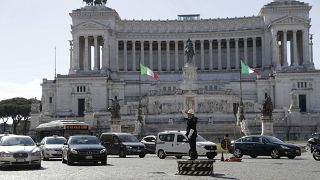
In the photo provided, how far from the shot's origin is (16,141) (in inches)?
1505

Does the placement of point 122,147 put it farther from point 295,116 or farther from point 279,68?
point 279,68

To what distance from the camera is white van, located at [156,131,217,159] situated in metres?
44.2

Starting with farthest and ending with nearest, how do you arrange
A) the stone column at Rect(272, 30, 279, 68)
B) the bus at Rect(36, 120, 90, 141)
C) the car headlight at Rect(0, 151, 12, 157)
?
the stone column at Rect(272, 30, 279, 68)
the bus at Rect(36, 120, 90, 141)
the car headlight at Rect(0, 151, 12, 157)

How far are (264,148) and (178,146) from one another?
22.2 ft

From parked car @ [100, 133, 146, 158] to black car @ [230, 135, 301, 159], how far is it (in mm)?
7784

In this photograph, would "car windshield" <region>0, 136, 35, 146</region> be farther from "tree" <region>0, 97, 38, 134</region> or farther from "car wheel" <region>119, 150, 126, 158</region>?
"tree" <region>0, 97, 38, 134</region>

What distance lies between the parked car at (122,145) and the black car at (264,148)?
25.5 feet

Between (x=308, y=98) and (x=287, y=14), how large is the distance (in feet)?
73.3

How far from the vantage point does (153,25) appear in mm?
136500

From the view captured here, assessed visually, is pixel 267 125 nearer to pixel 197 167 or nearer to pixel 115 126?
pixel 115 126

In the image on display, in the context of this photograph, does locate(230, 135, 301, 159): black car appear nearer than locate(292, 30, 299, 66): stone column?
Yes

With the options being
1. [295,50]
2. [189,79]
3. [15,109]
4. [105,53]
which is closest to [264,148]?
[189,79]

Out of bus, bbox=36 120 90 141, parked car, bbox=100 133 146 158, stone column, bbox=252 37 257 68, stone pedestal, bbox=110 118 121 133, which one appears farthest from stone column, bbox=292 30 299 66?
parked car, bbox=100 133 146 158

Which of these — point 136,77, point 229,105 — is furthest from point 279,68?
point 136,77
